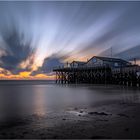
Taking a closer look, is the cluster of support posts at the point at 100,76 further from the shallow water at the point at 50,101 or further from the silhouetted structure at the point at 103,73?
the shallow water at the point at 50,101

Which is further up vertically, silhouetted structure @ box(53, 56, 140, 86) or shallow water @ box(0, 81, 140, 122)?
silhouetted structure @ box(53, 56, 140, 86)

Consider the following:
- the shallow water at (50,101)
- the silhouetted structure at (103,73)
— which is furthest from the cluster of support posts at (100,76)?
the shallow water at (50,101)

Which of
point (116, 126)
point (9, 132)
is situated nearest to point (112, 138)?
point (116, 126)

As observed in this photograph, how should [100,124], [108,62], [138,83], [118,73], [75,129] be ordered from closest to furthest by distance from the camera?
1. [75,129]
2. [100,124]
3. [138,83]
4. [118,73]
5. [108,62]

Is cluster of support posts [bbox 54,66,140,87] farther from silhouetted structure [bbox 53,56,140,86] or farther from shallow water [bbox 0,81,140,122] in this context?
shallow water [bbox 0,81,140,122]

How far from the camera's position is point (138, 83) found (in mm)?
41312

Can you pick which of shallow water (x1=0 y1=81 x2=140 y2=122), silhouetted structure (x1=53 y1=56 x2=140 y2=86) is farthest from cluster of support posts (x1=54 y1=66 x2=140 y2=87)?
shallow water (x1=0 y1=81 x2=140 y2=122)

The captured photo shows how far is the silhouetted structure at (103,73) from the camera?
142 feet

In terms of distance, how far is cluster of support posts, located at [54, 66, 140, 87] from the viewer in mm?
42875

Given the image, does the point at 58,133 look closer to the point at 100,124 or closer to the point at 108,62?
the point at 100,124

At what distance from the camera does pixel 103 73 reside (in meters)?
50.8

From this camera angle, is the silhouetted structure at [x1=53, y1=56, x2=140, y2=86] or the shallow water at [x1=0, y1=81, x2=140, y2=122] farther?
the silhouetted structure at [x1=53, y1=56, x2=140, y2=86]

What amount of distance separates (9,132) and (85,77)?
166 feet

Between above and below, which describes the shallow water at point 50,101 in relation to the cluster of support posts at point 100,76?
below
